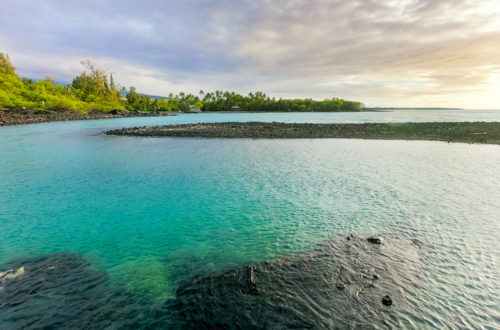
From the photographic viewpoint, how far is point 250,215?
1166 centimetres

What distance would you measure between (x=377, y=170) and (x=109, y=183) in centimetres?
2045

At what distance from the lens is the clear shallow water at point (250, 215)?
7008 millimetres

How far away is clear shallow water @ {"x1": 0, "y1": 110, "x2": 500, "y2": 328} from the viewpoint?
7.01 meters

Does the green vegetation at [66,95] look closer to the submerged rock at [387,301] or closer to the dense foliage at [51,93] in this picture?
the dense foliage at [51,93]

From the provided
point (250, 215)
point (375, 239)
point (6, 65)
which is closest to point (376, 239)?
point (375, 239)

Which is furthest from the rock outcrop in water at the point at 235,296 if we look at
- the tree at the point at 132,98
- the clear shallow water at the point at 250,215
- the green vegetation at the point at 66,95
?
the tree at the point at 132,98

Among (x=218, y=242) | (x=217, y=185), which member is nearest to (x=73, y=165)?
(x=217, y=185)

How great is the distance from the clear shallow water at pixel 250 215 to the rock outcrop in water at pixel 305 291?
A: 0.44 meters

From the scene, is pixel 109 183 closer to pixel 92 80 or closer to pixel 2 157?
pixel 2 157

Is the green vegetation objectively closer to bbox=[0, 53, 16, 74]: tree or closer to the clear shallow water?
bbox=[0, 53, 16, 74]: tree

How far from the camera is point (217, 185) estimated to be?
16453mm

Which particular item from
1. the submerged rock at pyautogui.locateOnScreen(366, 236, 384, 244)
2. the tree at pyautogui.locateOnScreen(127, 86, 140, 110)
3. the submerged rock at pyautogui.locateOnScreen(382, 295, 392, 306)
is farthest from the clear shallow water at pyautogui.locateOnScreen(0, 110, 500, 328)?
the tree at pyautogui.locateOnScreen(127, 86, 140, 110)

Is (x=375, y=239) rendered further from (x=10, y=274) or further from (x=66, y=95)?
(x=66, y=95)

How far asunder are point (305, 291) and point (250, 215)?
564 centimetres
